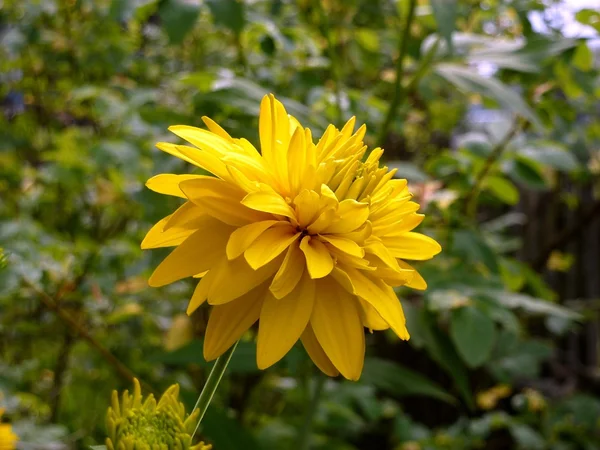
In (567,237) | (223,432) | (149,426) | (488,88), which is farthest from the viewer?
(567,237)

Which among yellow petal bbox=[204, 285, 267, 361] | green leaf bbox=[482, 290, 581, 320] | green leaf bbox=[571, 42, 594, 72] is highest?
yellow petal bbox=[204, 285, 267, 361]

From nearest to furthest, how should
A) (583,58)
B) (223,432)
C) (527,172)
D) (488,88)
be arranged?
(223,432) → (488,88) → (583,58) → (527,172)

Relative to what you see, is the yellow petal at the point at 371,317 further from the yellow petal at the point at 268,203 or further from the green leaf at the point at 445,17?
the green leaf at the point at 445,17

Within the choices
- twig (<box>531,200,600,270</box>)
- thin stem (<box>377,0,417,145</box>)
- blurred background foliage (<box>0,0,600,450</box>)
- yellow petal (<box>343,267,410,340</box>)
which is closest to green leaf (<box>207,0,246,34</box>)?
blurred background foliage (<box>0,0,600,450</box>)

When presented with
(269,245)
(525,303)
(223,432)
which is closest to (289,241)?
(269,245)

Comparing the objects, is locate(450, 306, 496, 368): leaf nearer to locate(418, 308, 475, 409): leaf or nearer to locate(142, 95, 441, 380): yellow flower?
locate(418, 308, 475, 409): leaf

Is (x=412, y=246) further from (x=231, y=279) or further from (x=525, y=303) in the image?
(x=525, y=303)

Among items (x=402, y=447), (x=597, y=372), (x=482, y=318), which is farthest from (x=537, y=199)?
(x=482, y=318)
